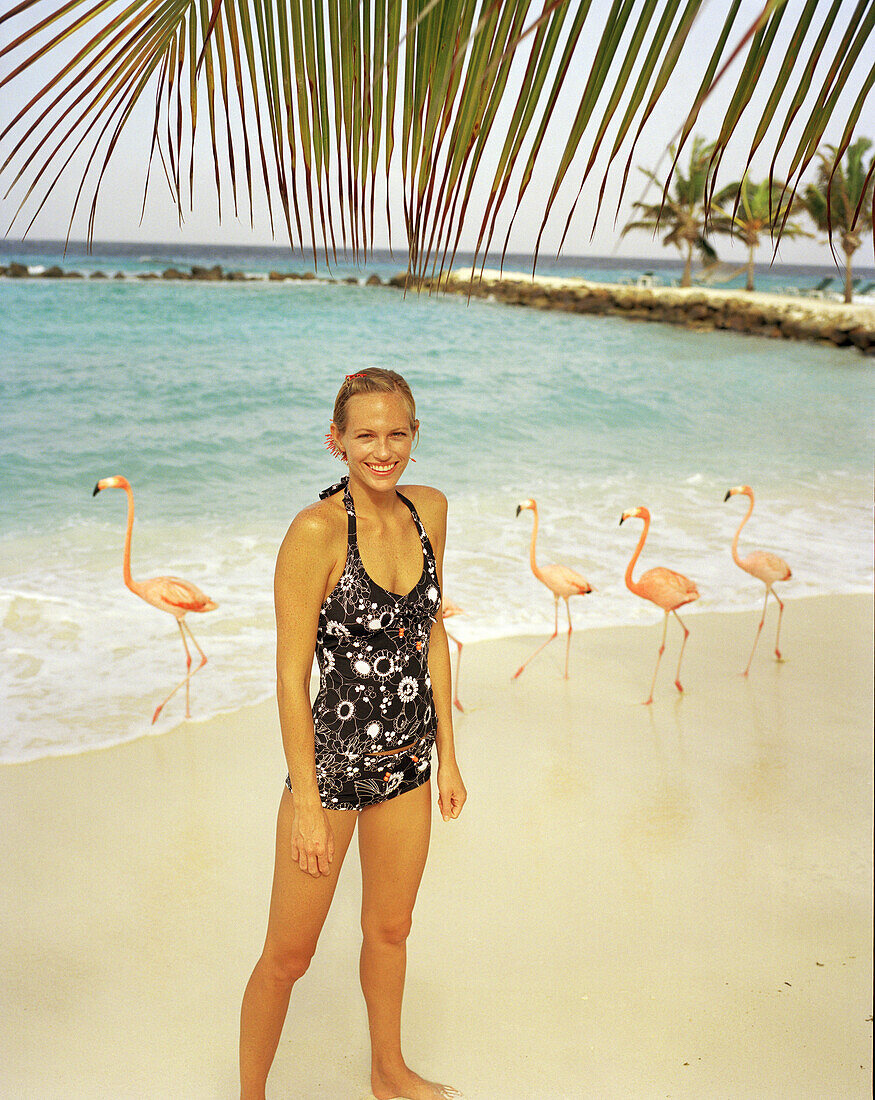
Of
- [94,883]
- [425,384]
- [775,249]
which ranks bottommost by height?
[94,883]

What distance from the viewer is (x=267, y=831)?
11.7 feet

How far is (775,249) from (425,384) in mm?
12993

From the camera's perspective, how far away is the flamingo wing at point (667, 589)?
182 inches

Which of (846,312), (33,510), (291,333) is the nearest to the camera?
(33,510)

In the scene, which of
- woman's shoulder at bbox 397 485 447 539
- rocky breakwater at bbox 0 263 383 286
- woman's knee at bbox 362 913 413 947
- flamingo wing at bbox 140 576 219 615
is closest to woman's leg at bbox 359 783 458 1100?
woman's knee at bbox 362 913 413 947

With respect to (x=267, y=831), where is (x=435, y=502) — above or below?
above

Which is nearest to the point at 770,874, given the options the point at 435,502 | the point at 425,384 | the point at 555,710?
the point at 555,710

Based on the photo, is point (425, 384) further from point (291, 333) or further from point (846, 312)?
point (846, 312)

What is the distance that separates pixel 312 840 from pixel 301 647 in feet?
1.25

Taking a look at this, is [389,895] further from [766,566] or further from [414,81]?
[766,566]

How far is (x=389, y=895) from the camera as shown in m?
2.08

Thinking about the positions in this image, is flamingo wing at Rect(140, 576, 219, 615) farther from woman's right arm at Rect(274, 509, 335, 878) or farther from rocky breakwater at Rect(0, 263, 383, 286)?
rocky breakwater at Rect(0, 263, 383, 286)

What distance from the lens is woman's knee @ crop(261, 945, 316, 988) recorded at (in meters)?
2.01

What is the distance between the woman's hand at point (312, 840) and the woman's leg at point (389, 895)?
14 cm
